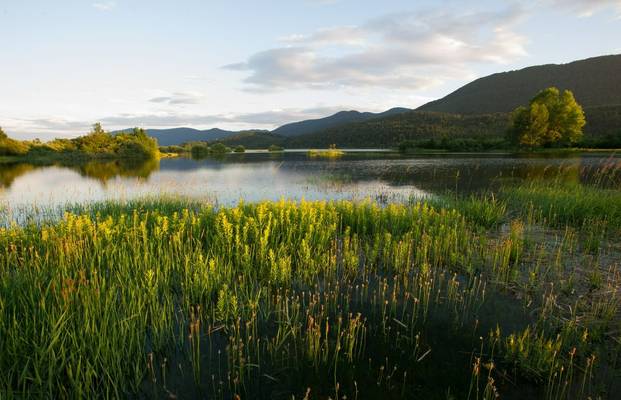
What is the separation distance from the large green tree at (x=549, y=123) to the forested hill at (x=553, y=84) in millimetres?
92735

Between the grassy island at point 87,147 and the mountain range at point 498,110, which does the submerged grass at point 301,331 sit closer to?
the grassy island at point 87,147

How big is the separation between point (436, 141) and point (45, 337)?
9138cm

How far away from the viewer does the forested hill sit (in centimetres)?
13775

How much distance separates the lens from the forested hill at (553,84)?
13775 centimetres

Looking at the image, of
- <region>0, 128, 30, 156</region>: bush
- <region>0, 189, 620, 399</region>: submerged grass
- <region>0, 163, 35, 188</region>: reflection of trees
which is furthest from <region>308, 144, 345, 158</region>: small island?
<region>0, 189, 620, 399</region>: submerged grass

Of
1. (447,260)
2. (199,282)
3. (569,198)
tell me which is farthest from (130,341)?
(569,198)

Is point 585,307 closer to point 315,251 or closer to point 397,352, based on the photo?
point 397,352

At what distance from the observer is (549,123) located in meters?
62.0

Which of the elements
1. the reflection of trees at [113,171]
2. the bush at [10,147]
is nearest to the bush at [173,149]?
the bush at [10,147]

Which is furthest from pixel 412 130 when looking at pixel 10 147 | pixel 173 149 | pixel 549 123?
pixel 10 147

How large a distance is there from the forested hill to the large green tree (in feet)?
304

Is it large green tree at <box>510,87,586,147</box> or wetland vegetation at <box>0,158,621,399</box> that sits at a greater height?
large green tree at <box>510,87,586,147</box>

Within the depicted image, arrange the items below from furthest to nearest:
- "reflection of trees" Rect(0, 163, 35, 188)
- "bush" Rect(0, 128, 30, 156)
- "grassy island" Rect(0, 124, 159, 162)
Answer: "grassy island" Rect(0, 124, 159, 162) → "bush" Rect(0, 128, 30, 156) → "reflection of trees" Rect(0, 163, 35, 188)

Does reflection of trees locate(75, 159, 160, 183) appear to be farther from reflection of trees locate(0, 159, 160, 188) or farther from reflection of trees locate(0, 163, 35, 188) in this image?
reflection of trees locate(0, 163, 35, 188)
